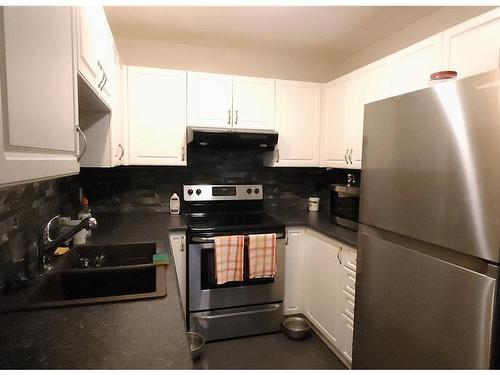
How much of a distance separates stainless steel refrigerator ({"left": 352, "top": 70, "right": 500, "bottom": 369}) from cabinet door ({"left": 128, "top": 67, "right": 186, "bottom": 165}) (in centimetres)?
153

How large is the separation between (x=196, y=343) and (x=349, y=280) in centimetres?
117

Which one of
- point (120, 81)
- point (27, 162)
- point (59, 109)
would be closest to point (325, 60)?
point (120, 81)

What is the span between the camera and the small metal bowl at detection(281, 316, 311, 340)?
225 centimetres

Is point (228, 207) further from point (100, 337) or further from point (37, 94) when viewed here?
point (37, 94)

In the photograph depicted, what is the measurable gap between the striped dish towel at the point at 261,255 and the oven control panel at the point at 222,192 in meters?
0.61

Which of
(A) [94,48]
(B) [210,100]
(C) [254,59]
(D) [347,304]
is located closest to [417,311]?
(D) [347,304]

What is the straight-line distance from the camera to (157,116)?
2357 millimetres

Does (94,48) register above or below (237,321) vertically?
above

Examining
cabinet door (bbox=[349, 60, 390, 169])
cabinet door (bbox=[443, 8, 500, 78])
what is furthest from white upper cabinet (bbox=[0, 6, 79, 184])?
cabinet door (bbox=[349, 60, 390, 169])

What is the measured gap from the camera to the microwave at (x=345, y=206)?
209cm

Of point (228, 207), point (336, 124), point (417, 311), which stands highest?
point (336, 124)

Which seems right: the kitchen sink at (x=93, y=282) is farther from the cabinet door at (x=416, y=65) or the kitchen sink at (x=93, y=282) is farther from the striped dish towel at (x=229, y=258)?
the cabinet door at (x=416, y=65)

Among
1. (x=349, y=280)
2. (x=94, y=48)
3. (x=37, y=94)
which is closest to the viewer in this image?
(x=37, y=94)

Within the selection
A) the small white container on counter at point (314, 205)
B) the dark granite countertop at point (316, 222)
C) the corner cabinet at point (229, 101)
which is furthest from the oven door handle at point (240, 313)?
the corner cabinet at point (229, 101)
